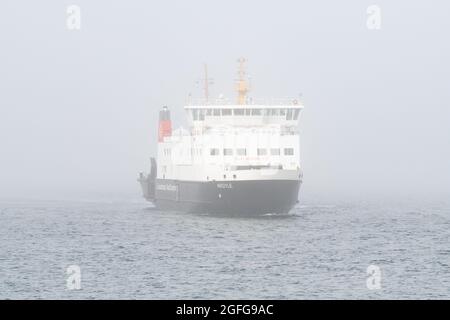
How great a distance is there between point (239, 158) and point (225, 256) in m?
20.6

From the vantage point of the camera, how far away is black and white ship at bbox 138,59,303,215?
63344mm

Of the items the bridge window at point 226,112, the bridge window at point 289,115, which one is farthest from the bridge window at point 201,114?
the bridge window at point 289,115

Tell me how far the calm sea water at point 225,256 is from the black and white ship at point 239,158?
139 centimetres

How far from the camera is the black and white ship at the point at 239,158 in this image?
6334 cm

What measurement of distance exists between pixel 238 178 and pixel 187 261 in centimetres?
1954

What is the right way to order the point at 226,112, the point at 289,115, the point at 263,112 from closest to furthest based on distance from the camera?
the point at 263,112 → the point at 289,115 → the point at 226,112

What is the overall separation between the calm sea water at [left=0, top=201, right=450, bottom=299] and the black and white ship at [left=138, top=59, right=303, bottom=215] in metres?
1.39

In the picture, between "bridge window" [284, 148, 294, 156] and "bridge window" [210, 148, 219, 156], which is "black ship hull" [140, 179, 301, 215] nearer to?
"bridge window" [210, 148, 219, 156]

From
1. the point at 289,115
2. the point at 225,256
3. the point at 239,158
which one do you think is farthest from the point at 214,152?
the point at 225,256

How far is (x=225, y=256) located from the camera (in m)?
46.4

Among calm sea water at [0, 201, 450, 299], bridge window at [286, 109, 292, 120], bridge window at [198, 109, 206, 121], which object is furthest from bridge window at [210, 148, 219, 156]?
bridge window at [286, 109, 292, 120]

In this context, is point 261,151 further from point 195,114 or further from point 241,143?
point 195,114

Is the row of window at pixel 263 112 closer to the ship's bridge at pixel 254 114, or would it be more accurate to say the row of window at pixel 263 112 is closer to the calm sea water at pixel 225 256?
the ship's bridge at pixel 254 114
